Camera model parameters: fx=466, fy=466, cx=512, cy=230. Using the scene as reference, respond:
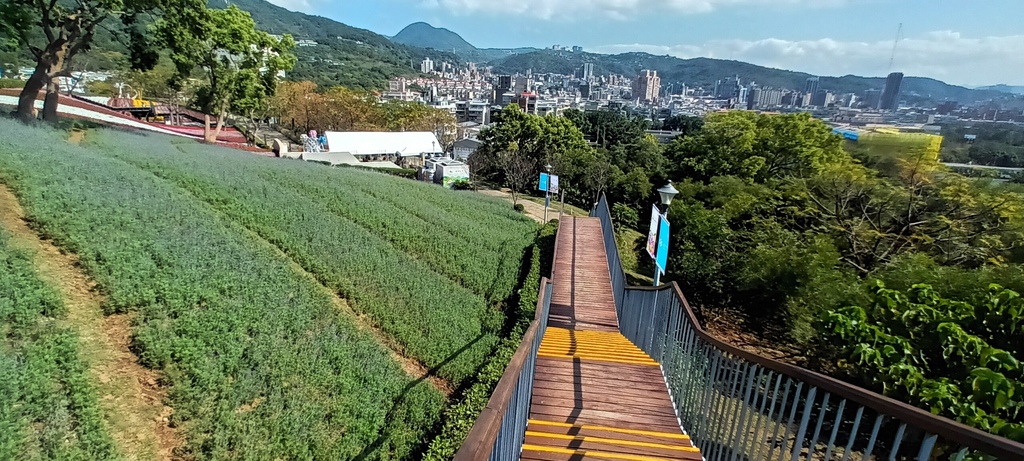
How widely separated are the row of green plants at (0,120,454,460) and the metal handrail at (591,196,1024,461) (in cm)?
296

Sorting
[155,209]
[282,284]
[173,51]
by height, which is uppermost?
[173,51]

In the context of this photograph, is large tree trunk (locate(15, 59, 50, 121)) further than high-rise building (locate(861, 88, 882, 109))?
No

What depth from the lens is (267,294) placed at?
21.2 ft

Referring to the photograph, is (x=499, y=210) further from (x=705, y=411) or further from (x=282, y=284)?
(x=705, y=411)

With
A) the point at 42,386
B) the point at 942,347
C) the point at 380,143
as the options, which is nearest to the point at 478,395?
the point at 42,386

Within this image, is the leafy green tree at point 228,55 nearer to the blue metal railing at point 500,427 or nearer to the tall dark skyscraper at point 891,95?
the blue metal railing at point 500,427

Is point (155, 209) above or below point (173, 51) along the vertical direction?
below

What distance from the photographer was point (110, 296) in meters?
5.27

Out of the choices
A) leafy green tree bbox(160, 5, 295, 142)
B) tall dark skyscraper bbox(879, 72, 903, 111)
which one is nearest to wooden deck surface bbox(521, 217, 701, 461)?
leafy green tree bbox(160, 5, 295, 142)

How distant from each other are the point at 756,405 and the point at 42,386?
6.60 metres

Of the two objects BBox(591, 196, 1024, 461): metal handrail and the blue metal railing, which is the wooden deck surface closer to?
BBox(591, 196, 1024, 461): metal handrail

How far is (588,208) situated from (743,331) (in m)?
19.6

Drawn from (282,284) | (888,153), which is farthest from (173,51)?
(888,153)

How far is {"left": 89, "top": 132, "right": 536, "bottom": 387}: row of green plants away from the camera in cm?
740
